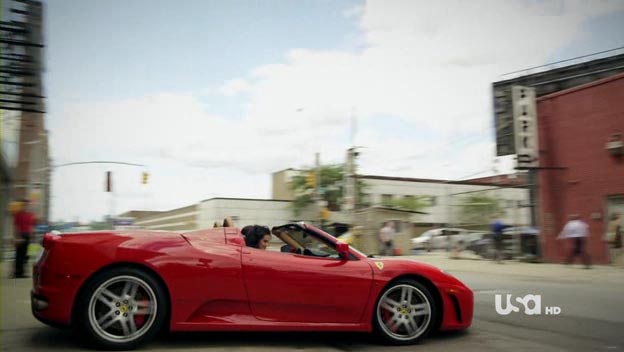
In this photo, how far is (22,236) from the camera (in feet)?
37.2

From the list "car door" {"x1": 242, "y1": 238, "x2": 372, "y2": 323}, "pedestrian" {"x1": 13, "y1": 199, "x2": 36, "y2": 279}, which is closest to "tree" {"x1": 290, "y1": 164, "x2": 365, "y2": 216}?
"pedestrian" {"x1": 13, "y1": 199, "x2": 36, "y2": 279}

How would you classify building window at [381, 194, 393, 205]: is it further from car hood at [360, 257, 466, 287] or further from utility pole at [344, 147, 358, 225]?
car hood at [360, 257, 466, 287]

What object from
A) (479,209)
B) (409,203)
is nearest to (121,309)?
(479,209)

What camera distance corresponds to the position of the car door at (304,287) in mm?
4766

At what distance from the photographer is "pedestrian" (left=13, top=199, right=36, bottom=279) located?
11344 millimetres

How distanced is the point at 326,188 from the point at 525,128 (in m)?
34.8

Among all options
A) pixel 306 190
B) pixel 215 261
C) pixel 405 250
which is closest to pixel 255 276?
pixel 215 261

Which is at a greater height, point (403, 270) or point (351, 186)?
point (351, 186)

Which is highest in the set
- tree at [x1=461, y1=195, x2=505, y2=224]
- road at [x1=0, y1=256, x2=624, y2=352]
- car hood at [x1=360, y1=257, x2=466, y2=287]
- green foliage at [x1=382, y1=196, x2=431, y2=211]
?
green foliage at [x1=382, y1=196, x2=431, y2=211]

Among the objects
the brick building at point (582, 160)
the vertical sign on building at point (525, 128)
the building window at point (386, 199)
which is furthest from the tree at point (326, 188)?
the brick building at point (582, 160)

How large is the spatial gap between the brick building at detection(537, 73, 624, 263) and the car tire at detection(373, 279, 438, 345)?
49.1 feet

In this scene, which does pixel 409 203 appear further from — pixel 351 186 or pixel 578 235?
pixel 578 235

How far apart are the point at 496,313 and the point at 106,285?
15.8 ft

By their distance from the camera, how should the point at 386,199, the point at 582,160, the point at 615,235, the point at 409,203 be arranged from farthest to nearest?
the point at 409,203 → the point at 386,199 → the point at 582,160 → the point at 615,235
